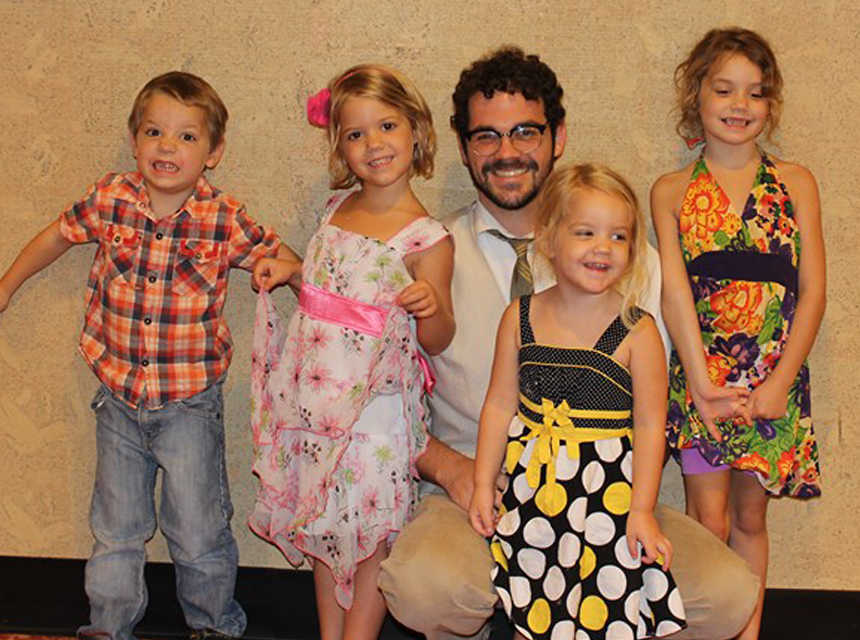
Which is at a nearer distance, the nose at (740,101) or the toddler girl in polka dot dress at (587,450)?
the toddler girl in polka dot dress at (587,450)

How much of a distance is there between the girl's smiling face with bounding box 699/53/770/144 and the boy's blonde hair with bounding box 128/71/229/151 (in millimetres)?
1178

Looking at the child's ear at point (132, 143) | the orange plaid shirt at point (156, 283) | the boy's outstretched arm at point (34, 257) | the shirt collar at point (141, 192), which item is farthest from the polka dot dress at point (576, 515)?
the boy's outstretched arm at point (34, 257)

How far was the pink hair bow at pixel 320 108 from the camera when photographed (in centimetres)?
241

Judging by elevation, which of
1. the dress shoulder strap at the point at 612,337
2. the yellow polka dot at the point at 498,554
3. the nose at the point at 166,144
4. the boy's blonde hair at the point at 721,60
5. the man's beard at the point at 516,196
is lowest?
the yellow polka dot at the point at 498,554

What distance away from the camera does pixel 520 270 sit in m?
2.42

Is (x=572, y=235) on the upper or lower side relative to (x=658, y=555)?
upper

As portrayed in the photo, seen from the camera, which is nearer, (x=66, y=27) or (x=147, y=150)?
(x=147, y=150)

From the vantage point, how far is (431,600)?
214 cm

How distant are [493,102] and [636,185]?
487mm

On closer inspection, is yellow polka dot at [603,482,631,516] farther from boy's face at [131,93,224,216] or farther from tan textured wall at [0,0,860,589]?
boy's face at [131,93,224,216]

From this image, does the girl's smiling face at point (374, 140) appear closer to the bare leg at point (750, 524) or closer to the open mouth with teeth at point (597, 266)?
the open mouth with teeth at point (597, 266)

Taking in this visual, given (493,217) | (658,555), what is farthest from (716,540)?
(493,217)

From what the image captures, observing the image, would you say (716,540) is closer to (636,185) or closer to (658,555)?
(658,555)

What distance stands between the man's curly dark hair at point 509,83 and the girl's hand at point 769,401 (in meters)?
0.79
